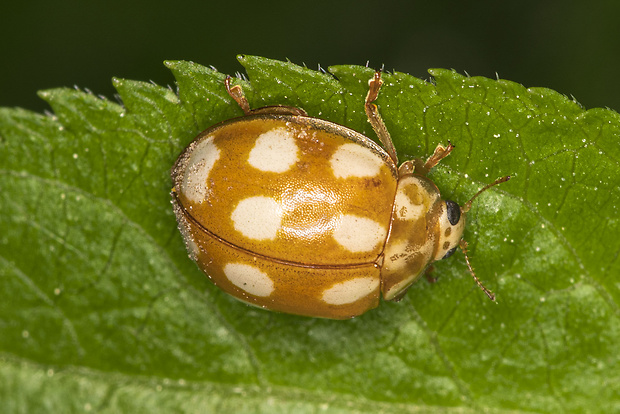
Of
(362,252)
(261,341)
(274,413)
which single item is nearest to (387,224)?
(362,252)

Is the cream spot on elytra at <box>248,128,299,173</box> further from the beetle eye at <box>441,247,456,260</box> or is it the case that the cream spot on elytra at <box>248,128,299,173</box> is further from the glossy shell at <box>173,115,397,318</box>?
the beetle eye at <box>441,247,456,260</box>

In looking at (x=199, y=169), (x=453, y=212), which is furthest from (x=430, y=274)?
(x=199, y=169)

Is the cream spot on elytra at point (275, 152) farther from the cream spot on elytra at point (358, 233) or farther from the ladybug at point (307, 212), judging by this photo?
the cream spot on elytra at point (358, 233)

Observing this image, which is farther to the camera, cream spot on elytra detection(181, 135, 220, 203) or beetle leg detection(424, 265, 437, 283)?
beetle leg detection(424, 265, 437, 283)

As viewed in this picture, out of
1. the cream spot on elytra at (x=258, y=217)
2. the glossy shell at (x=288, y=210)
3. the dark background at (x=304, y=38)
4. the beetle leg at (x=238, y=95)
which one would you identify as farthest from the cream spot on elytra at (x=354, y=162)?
the dark background at (x=304, y=38)

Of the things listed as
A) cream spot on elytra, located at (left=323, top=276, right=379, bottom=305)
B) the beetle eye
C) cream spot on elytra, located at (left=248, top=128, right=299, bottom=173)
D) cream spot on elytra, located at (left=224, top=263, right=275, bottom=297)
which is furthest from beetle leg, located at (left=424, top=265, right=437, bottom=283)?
cream spot on elytra, located at (left=248, top=128, right=299, bottom=173)

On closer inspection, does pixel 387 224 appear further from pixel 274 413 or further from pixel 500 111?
pixel 274 413
